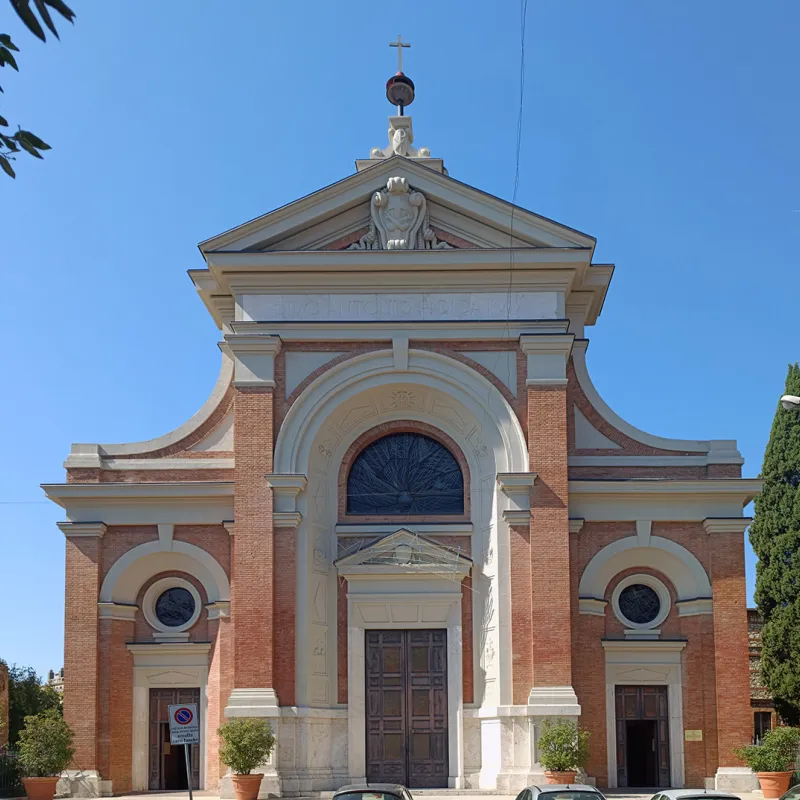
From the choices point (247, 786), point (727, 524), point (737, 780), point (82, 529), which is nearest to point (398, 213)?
point (82, 529)

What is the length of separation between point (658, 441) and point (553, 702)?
22.5ft

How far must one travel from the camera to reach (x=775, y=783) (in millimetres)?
25484

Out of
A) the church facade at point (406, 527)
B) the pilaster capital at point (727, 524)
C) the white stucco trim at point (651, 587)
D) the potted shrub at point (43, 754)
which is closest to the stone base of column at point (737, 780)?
the church facade at point (406, 527)

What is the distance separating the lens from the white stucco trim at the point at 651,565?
28.1 meters

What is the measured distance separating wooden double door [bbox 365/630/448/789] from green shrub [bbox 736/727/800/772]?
6.68 metres

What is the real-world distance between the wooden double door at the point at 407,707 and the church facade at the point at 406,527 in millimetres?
51

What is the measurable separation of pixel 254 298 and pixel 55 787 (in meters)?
11.7

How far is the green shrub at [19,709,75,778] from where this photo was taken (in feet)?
83.8

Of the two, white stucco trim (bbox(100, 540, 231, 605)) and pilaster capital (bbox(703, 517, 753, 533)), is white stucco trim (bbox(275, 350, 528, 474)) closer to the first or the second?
white stucco trim (bbox(100, 540, 231, 605))

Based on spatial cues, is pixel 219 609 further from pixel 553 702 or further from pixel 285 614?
pixel 553 702

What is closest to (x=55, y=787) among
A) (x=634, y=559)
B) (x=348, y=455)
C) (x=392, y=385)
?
(x=348, y=455)

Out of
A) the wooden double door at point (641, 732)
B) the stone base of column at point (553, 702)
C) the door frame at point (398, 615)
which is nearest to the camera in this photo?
the stone base of column at point (553, 702)

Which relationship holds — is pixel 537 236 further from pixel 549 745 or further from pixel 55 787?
pixel 55 787

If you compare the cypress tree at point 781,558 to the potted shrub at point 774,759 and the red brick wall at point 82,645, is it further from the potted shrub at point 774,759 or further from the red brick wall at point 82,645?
the red brick wall at point 82,645
